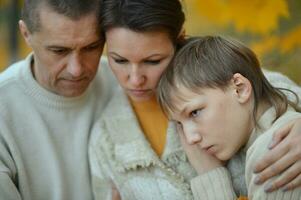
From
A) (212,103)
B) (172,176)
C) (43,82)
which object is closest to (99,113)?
(43,82)

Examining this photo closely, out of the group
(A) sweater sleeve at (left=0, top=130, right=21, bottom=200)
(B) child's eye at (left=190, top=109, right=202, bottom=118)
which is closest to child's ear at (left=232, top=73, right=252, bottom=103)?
(B) child's eye at (left=190, top=109, right=202, bottom=118)

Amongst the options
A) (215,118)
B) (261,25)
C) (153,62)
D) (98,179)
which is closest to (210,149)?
(215,118)

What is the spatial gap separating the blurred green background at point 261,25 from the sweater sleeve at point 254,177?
4.79 ft

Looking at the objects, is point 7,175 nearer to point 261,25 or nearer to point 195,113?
point 195,113

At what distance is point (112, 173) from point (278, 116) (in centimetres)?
63

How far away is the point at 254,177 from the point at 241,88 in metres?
0.27

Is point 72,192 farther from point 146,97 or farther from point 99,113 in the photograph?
point 146,97

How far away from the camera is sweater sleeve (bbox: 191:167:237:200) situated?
6.11ft

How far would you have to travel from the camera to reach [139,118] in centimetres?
213

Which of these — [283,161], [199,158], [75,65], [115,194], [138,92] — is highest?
[75,65]

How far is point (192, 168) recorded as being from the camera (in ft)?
6.58

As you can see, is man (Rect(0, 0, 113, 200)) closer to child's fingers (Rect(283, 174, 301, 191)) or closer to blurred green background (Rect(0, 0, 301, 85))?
child's fingers (Rect(283, 174, 301, 191))

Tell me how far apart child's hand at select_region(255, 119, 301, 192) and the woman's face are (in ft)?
1.53

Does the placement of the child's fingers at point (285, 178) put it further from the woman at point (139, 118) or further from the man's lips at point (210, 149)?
the woman at point (139, 118)
